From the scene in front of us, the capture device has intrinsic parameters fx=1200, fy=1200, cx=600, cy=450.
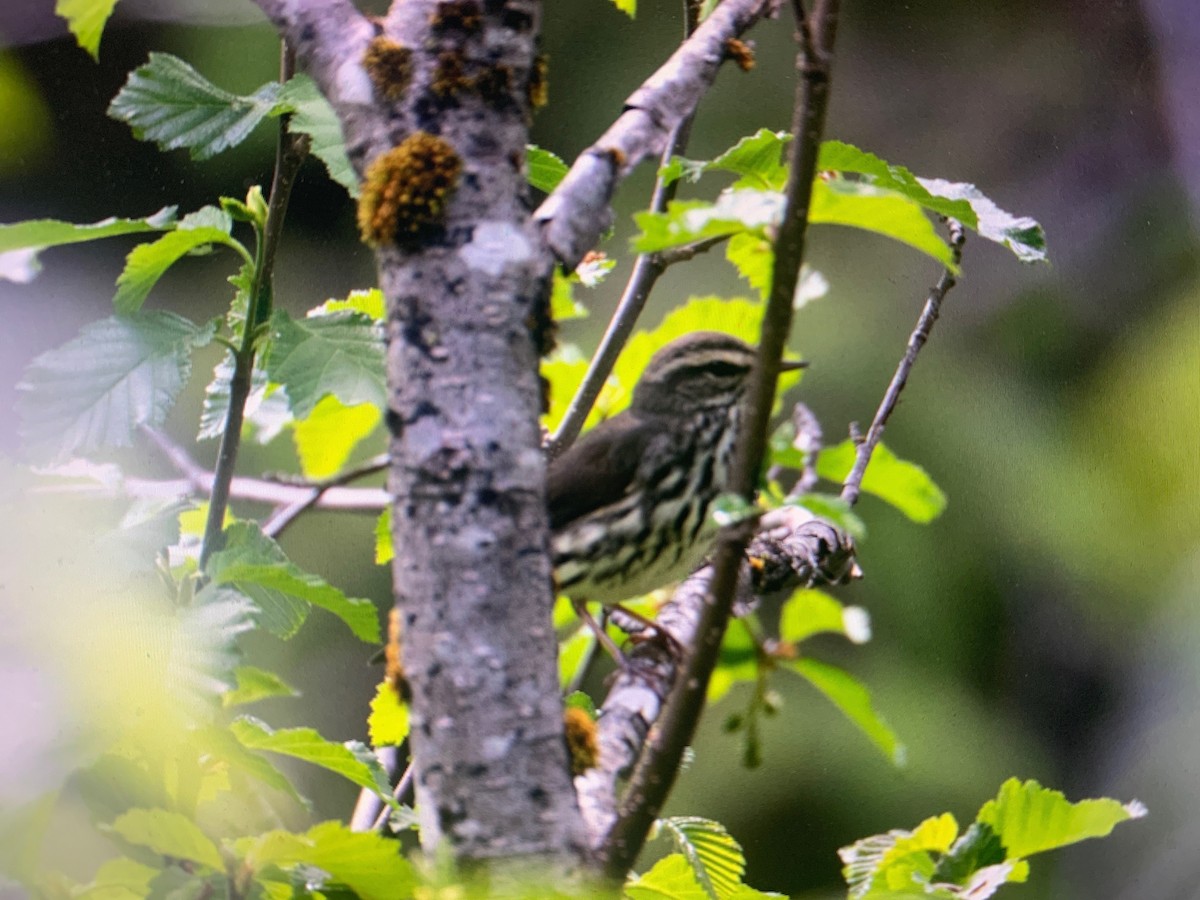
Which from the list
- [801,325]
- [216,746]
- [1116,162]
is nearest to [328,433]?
[216,746]

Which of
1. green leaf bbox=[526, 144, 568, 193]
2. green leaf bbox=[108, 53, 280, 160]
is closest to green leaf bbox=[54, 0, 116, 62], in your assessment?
green leaf bbox=[108, 53, 280, 160]

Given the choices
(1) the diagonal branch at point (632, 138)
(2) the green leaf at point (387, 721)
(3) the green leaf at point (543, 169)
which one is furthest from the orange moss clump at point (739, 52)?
(2) the green leaf at point (387, 721)

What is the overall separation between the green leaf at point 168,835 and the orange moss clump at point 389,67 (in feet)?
1.10

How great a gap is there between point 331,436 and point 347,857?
1.72 ft

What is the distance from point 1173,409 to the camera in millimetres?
1388

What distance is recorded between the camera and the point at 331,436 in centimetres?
99

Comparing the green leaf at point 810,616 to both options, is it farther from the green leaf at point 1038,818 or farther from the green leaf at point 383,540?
the green leaf at point 383,540

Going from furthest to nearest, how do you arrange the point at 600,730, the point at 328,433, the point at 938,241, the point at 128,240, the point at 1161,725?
1. the point at 1161,725
2. the point at 328,433
3. the point at 128,240
4. the point at 600,730
5. the point at 938,241

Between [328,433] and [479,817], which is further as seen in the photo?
[328,433]

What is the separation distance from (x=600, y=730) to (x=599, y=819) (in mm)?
157

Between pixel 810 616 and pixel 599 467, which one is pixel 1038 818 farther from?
pixel 599 467

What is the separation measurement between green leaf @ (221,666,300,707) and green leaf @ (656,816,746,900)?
316 millimetres

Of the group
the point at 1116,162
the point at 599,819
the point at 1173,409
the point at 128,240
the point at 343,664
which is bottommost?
the point at 343,664

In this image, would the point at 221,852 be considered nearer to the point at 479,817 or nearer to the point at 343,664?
the point at 479,817
